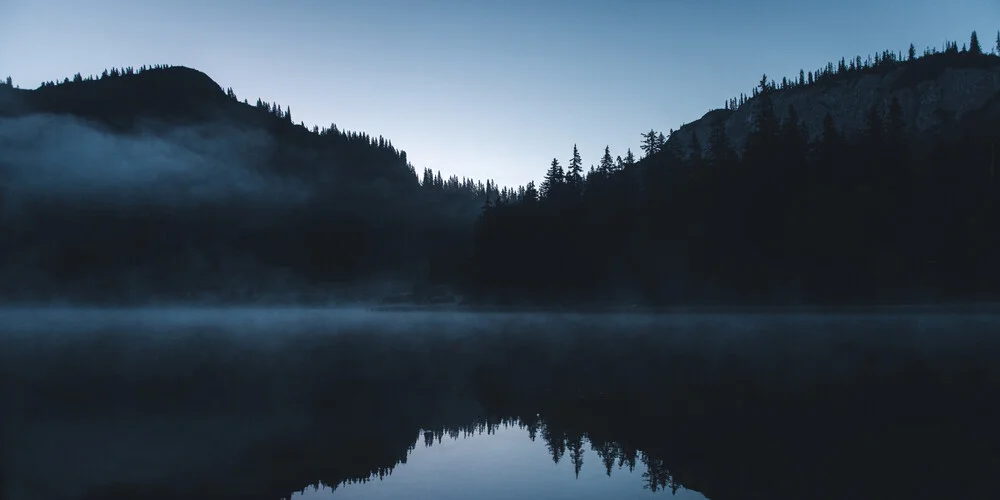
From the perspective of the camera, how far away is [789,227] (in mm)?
99750

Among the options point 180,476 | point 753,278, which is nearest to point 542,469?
point 180,476

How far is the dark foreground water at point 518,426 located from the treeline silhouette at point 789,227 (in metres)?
54.7

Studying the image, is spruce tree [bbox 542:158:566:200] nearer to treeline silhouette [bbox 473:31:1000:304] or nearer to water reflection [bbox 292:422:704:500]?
treeline silhouette [bbox 473:31:1000:304]

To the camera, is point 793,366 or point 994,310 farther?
point 994,310

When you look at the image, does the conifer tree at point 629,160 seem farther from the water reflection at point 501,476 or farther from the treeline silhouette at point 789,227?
the water reflection at point 501,476

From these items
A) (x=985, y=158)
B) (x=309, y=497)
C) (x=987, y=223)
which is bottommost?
(x=309, y=497)

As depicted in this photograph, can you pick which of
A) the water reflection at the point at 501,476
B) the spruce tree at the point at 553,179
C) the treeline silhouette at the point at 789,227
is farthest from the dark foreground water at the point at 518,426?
the spruce tree at the point at 553,179

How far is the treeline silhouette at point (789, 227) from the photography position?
9269cm

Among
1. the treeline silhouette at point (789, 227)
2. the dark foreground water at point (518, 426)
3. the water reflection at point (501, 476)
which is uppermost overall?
the treeline silhouette at point (789, 227)

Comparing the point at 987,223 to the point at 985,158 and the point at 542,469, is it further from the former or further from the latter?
the point at 542,469

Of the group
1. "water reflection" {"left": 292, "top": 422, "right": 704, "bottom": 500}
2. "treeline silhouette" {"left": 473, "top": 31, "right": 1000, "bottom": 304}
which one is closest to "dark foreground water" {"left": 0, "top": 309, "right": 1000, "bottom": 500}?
"water reflection" {"left": 292, "top": 422, "right": 704, "bottom": 500}

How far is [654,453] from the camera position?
717 inches

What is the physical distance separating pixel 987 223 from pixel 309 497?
10544cm

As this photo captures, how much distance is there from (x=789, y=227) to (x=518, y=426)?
88536 millimetres
